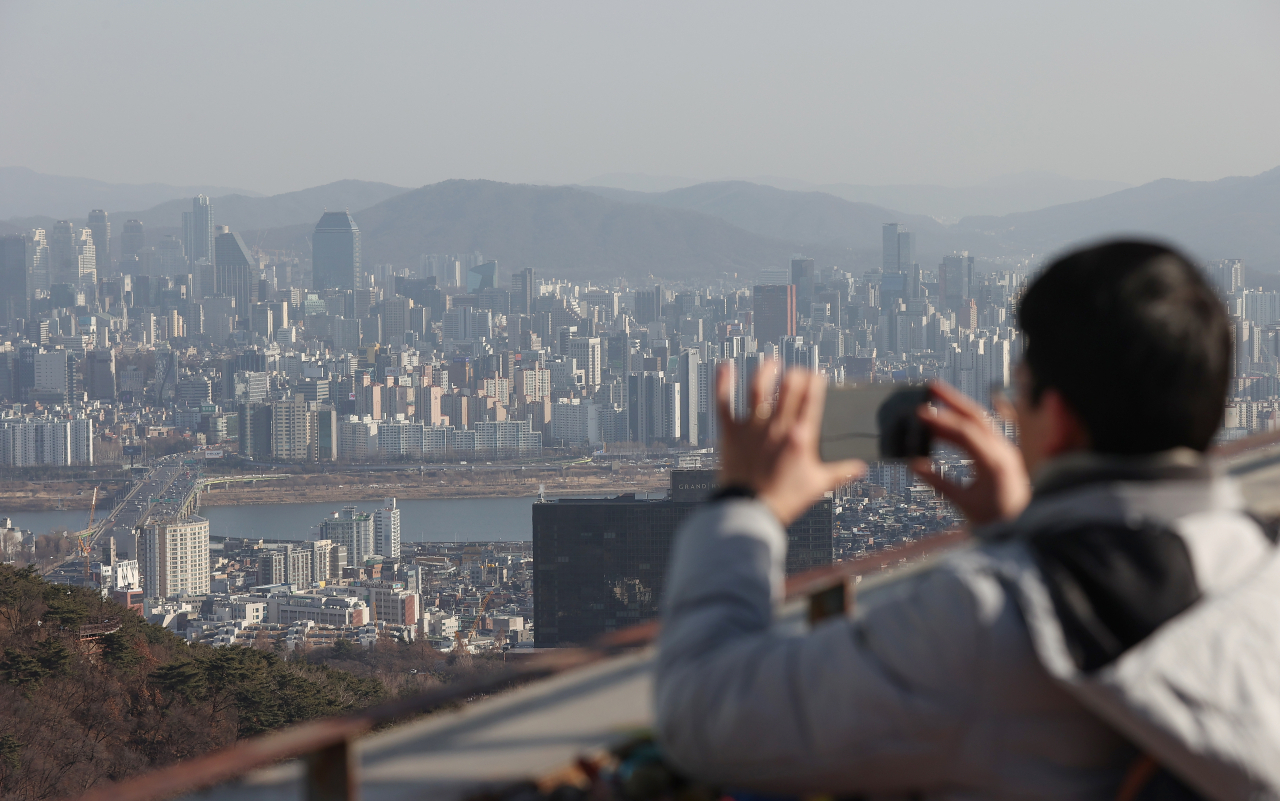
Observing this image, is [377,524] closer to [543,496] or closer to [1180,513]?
[543,496]

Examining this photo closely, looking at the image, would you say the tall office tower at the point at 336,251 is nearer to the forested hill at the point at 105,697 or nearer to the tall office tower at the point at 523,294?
the tall office tower at the point at 523,294

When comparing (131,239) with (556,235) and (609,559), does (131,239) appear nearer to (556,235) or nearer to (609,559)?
(556,235)

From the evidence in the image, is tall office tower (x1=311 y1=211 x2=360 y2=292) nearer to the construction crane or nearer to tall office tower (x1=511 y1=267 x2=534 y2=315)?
tall office tower (x1=511 y1=267 x2=534 y2=315)

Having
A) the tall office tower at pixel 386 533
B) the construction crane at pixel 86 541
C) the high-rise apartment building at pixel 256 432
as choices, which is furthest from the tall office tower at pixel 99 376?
the tall office tower at pixel 386 533

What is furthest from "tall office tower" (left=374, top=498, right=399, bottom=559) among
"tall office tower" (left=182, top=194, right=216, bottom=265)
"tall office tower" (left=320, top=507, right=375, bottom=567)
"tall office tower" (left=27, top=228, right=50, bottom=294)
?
"tall office tower" (left=182, top=194, right=216, bottom=265)

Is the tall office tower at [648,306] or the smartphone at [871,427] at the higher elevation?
the tall office tower at [648,306]

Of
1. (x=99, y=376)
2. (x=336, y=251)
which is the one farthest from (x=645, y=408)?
(x=336, y=251)

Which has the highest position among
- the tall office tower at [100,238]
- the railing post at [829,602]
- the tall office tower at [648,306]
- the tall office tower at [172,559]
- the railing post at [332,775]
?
the tall office tower at [100,238]

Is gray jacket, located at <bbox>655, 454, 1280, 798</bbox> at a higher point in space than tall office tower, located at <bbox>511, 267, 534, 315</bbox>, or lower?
lower
